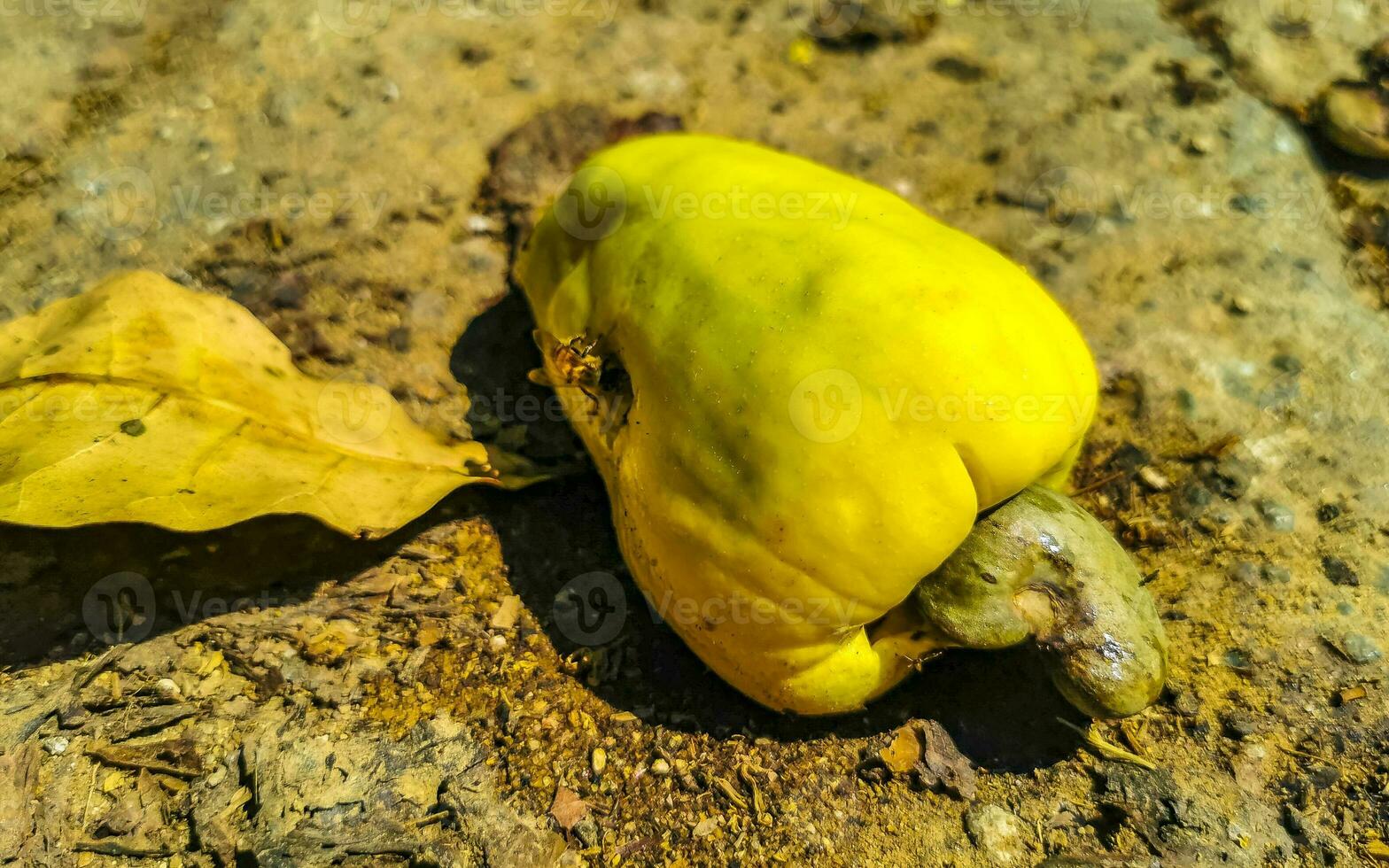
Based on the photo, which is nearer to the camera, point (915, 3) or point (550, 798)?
point (550, 798)

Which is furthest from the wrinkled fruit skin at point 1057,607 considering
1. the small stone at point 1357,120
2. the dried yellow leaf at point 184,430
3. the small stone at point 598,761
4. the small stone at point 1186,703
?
the small stone at point 1357,120

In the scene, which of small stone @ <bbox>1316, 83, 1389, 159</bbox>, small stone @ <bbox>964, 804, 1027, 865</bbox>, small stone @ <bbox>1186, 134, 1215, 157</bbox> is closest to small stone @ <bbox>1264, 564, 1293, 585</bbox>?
small stone @ <bbox>964, 804, 1027, 865</bbox>

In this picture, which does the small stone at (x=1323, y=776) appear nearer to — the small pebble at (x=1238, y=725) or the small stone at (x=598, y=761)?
the small pebble at (x=1238, y=725)

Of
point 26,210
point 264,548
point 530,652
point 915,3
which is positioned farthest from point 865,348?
point 26,210

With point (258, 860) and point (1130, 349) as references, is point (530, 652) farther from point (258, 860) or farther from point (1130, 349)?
point (1130, 349)

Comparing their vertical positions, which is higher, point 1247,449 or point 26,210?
point 26,210

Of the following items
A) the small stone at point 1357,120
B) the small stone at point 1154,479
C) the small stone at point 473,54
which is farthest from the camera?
the small stone at point 473,54
